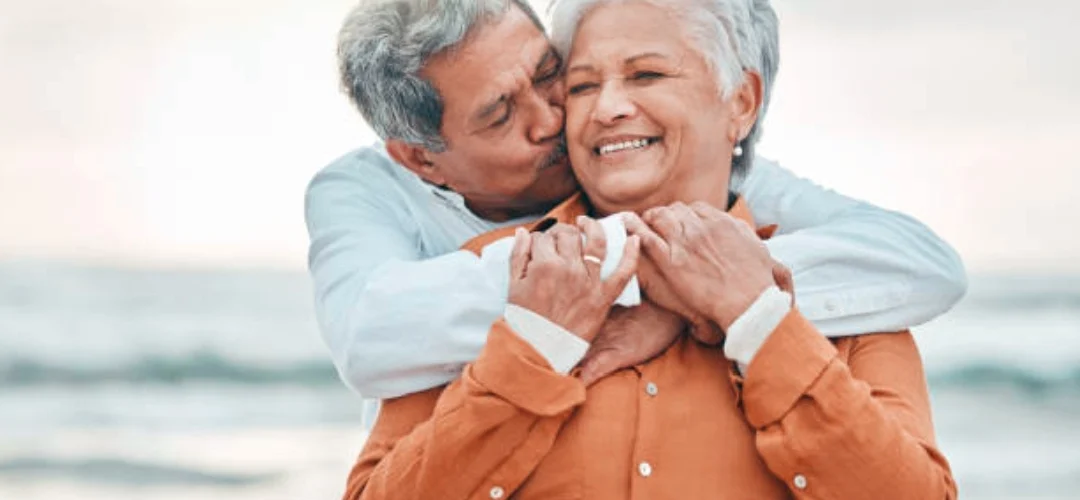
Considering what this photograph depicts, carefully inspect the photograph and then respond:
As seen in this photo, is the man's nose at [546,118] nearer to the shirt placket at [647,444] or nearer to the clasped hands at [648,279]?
the clasped hands at [648,279]

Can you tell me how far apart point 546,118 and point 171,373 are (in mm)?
6988

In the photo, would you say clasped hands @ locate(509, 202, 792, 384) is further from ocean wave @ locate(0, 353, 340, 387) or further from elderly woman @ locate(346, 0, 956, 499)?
ocean wave @ locate(0, 353, 340, 387)

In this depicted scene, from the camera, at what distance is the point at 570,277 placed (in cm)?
241

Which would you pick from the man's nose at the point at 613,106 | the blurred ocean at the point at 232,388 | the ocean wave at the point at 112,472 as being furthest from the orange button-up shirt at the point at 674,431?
the ocean wave at the point at 112,472

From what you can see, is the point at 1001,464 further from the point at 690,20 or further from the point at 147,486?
the point at 690,20

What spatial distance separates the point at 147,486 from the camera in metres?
7.67

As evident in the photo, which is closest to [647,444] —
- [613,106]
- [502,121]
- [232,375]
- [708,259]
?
[708,259]

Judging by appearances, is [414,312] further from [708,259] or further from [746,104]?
[746,104]

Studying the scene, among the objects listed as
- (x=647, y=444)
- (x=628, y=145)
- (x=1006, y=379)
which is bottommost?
(x=1006, y=379)

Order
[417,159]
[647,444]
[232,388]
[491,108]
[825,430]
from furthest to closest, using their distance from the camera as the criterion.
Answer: [232,388] → [417,159] → [491,108] → [647,444] → [825,430]

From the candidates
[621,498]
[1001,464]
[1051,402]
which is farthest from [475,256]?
[1051,402]

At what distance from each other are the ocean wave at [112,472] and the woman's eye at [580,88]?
16.6 ft

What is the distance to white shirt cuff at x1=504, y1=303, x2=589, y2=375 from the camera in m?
2.38

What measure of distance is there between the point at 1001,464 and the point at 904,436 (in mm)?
5963
